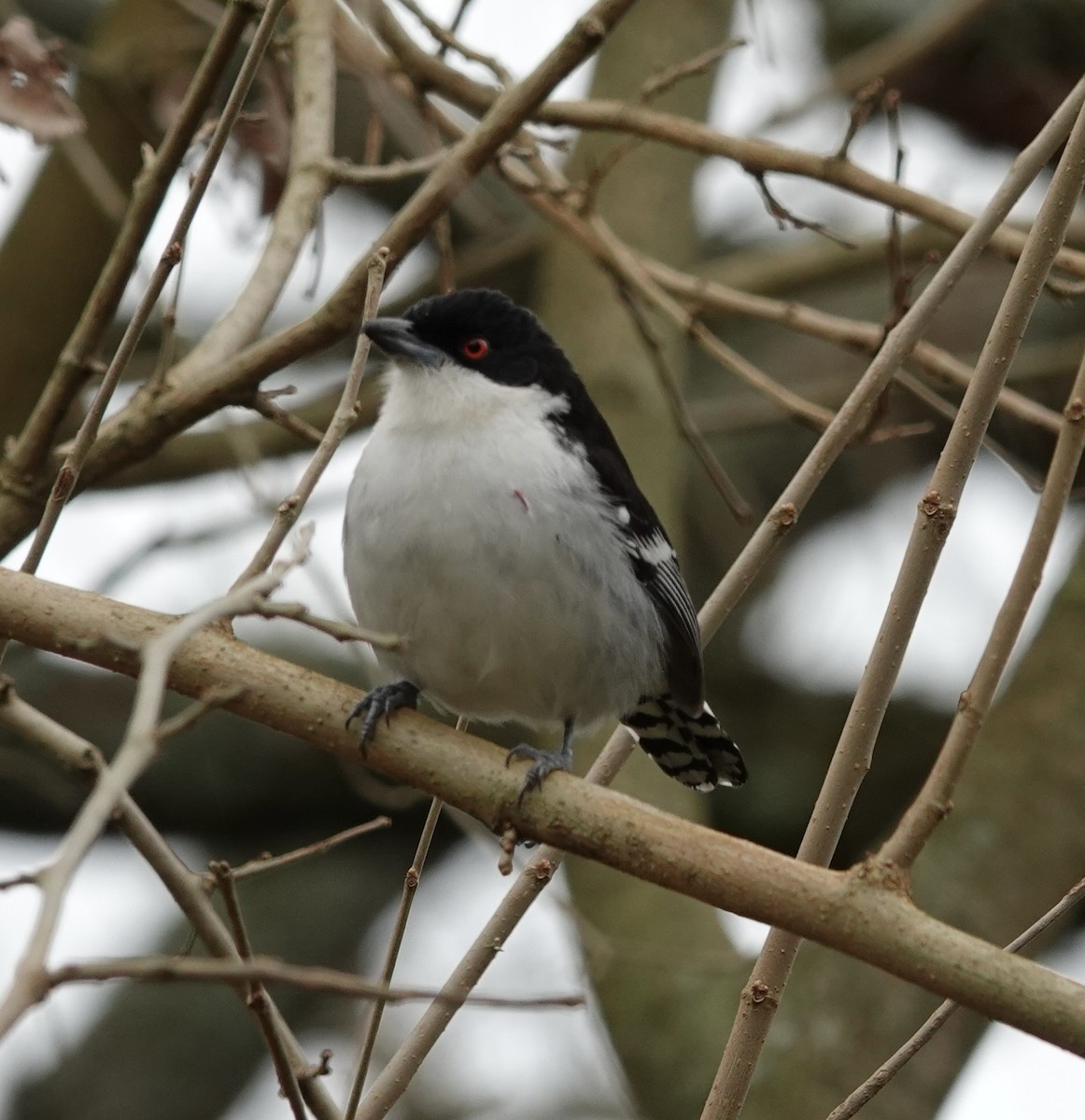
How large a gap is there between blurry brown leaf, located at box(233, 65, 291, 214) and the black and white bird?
1.00 m

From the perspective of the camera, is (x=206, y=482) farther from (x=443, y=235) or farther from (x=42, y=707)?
(x=443, y=235)

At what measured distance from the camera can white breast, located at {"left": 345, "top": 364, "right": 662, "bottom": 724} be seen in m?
4.14

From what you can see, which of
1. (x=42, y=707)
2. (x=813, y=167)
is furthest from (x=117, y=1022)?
(x=813, y=167)

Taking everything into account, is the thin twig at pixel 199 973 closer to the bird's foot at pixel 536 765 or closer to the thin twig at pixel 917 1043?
the bird's foot at pixel 536 765

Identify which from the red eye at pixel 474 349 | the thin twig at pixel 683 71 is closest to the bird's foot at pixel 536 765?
the red eye at pixel 474 349

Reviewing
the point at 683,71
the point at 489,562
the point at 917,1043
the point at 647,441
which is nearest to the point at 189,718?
the point at 917,1043

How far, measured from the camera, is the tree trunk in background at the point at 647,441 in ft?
20.9

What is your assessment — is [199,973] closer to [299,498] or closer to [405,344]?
[299,498]

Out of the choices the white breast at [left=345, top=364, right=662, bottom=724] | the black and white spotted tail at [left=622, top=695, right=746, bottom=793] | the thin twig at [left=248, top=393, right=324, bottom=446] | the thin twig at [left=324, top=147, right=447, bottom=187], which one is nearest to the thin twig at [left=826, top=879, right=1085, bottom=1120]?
the white breast at [left=345, top=364, right=662, bottom=724]

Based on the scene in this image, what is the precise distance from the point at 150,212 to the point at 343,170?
2.97ft

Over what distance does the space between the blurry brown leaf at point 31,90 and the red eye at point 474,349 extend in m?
1.24

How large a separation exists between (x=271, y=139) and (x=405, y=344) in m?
1.25

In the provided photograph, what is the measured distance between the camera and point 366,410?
7.25 meters

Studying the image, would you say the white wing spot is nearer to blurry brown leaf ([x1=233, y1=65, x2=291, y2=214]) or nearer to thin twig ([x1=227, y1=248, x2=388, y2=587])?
thin twig ([x1=227, y1=248, x2=388, y2=587])
